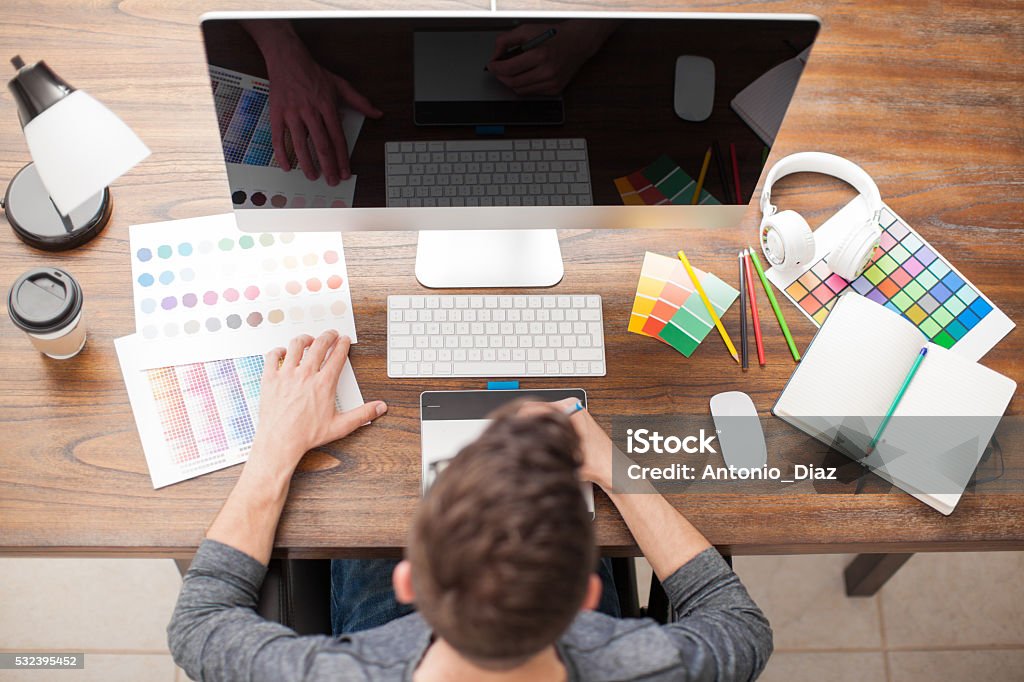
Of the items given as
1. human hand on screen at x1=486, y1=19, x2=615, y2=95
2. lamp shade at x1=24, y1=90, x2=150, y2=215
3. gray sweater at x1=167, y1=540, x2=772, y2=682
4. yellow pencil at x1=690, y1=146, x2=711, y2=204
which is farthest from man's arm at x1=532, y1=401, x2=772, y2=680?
lamp shade at x1=24, y1=90, x2=150, y2=215

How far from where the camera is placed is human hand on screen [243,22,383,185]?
961 millimetres

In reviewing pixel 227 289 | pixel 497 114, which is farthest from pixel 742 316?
pixel 227 289

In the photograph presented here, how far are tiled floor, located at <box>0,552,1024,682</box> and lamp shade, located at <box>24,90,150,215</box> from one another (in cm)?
118

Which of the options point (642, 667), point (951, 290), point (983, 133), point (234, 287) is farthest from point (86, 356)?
point (983, 133)

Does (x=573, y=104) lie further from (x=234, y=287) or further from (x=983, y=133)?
(x=983, y=133)

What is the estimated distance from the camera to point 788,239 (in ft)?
4.10

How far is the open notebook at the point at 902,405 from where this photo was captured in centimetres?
119

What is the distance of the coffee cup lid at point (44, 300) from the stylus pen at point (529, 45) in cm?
68

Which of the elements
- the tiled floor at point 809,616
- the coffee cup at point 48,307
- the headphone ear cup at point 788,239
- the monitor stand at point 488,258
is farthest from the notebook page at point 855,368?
the coffee cup at point 48,307

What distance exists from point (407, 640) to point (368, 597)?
0.36 m

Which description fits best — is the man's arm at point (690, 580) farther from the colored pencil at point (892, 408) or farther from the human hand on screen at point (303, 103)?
the human hand on screen at point (303, 103)

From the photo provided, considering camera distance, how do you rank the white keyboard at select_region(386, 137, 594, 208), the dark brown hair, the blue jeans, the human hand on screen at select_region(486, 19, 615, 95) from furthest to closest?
the blue jeans → the white keyboard at select_region(386, 137, 594, 208) → the human hand on screen at select_region(486, 19, 615, 95) → the dark brown hair

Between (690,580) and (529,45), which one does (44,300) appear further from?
(690,580)

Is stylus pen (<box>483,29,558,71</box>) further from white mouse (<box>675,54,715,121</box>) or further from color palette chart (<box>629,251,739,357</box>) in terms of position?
color palette chart (<box>629,251,739,357</box>)
